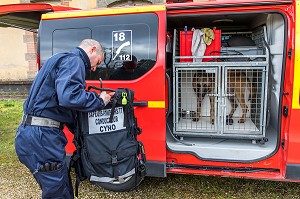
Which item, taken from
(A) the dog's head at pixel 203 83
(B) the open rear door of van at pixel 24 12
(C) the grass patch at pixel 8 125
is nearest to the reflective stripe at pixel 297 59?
(A) the dog's head at pixel 203 83

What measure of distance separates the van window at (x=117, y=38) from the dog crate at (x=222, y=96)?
0.45 m

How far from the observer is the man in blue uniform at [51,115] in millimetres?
2084

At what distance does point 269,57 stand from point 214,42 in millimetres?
684

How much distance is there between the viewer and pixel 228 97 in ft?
11.4

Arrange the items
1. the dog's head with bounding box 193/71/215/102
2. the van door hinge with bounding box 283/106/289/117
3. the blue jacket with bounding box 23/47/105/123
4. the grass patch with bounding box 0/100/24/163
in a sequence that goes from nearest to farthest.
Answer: the blue jacket with bounding box 23/47/105/123
the van door hinge with bounding box 283/106/289/117
the dog's head with bounding box 193/71/215/102
the grass patch with bounding box 0/100/24/163

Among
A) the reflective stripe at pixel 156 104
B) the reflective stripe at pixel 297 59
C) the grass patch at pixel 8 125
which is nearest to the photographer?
the reflective stripe at pixel 297 59

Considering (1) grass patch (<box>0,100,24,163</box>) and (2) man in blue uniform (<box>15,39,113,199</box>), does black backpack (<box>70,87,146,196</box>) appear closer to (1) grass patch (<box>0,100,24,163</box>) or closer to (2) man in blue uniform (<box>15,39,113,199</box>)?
(2) man in blue uniform (<box>15,39,113,199</box>)

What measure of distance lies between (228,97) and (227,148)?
0.70 m

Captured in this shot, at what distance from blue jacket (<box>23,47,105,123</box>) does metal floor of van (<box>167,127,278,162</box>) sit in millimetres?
1368

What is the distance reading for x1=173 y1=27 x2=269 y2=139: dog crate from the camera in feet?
10.3

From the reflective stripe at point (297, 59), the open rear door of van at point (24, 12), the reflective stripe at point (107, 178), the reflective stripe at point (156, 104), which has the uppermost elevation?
the open rear door of van at point (24, 12)

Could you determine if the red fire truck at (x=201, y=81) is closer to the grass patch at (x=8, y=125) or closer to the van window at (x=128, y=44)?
the van window at (x=128, y=44)

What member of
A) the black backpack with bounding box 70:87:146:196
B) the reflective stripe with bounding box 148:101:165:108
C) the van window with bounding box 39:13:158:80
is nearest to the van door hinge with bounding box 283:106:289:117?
the reflective stripe with bounding box 148:101:165:108

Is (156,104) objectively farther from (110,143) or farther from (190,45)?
(190,45)
